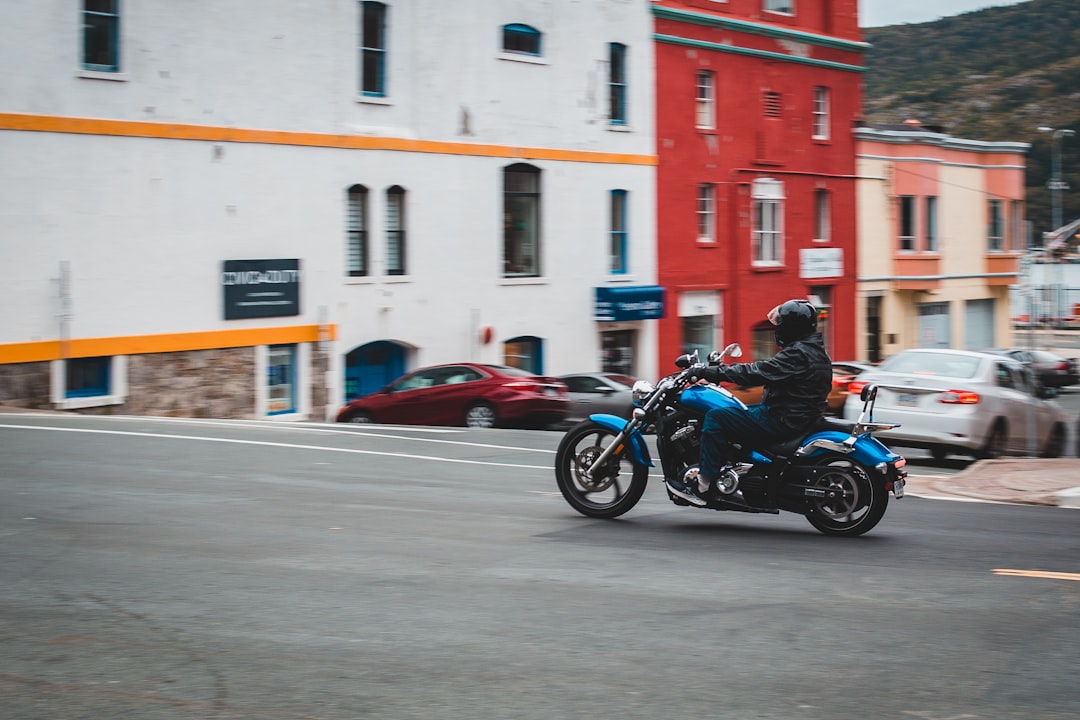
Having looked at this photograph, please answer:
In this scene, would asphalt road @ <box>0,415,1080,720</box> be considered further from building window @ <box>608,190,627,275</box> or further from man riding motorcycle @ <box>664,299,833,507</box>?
building window @ <box>608,190,627,275</box>

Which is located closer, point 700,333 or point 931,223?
point 700,333

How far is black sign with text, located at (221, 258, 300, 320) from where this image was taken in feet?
87.9

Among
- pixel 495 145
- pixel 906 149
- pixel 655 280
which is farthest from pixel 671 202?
pixel 906 149

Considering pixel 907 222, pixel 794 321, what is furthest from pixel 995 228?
pixel 794 321

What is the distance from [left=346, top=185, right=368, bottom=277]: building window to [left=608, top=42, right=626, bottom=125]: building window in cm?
878

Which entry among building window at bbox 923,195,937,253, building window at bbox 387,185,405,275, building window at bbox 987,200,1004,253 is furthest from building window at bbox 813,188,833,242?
building window at bbox 387,185,405,275

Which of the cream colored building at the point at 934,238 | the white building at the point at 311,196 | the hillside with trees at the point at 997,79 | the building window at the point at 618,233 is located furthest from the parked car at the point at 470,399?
the hillside with trees at the point at 997,79

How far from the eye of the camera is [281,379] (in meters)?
28.4

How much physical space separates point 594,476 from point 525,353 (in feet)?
78.4

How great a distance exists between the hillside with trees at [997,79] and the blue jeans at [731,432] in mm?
86045

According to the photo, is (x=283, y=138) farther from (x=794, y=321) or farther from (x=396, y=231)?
(x=794, y=321)

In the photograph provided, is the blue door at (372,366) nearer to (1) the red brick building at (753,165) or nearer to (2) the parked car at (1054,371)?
(1) the red brick building at (753,165)

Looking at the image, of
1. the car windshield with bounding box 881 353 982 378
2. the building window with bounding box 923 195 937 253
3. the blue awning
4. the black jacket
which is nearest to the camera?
the black jacket

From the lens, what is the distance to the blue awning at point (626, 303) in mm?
35000
